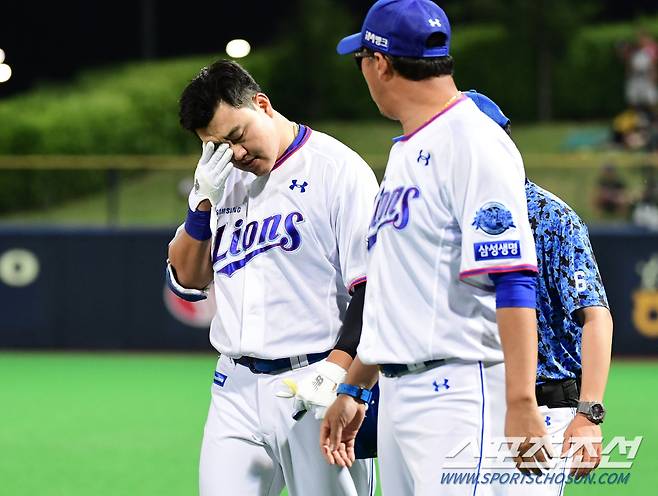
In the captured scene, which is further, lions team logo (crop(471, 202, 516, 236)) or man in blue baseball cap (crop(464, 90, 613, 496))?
man in blue baseball cap (crop(464, 90, 613, 496))

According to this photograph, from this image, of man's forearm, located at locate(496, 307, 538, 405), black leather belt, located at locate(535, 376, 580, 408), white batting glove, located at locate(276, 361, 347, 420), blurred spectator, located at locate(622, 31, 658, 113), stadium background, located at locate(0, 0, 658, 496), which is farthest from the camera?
blurred spectator, located at locate(622, 31, 658, 113)

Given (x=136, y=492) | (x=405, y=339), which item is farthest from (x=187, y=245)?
(x=136, y=492)

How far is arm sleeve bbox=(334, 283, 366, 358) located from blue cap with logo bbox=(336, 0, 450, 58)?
91cm

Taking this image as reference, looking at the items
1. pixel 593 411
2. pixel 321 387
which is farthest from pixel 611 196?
pixel 593 411

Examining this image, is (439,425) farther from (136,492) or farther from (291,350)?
(136,492)

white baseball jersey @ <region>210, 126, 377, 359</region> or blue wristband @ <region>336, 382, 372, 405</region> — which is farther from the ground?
white baseball jersey @ <region>210, 126, 377, 359</region>

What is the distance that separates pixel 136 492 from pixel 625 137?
1623 cm

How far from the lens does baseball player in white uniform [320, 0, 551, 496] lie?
10.4 feet

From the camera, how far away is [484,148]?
10.6ft

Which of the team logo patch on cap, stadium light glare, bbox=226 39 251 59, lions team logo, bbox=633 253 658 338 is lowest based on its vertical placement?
lions team logo, bbox=633 253 658 338

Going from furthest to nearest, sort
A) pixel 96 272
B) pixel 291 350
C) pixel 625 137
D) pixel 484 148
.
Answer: pixel 625 137, pixel 96 272, pixel 291 350, pixel 484 148

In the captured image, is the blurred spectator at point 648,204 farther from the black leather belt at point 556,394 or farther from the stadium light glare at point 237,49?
the black leather belt at point 556,394

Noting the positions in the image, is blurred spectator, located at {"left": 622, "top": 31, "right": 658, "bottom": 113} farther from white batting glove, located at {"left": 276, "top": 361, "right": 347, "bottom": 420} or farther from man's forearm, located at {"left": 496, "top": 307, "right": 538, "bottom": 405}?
man's forearm, located at {"left": 496, "top": 307, "right": 538, "bottom": 405}

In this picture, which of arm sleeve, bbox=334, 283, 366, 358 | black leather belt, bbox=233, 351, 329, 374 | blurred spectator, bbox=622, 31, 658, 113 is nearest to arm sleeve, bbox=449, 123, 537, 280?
arm sleeve, bbox=334, 283, 366, 358
